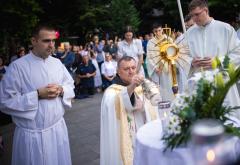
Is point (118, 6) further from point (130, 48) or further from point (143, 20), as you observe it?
point (130, 48)

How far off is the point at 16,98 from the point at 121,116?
1097 mm

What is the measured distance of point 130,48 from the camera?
962 centimetres

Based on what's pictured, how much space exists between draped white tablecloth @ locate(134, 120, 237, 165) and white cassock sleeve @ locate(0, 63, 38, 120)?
1.26 m

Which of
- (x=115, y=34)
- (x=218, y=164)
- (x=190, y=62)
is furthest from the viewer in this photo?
(x=115, y=34)

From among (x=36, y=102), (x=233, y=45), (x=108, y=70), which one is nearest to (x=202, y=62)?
(x=233, y=45)

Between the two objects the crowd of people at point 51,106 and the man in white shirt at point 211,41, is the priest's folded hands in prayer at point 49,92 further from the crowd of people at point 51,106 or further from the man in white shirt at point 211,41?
the man in white shirt at point 211,41

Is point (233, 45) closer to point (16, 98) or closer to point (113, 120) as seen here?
point (113, 120)

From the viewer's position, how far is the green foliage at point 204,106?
221 cm

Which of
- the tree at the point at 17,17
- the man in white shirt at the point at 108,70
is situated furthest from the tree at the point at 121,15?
the tree at the point at 17,17

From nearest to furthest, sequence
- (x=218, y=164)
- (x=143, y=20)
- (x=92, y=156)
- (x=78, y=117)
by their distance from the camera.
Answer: (x=218, y=164) < (x=92, y=156) < (x=78, y=117) < (x=143, y=20)

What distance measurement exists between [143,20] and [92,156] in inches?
1093

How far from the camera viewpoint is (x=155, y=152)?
100 inches

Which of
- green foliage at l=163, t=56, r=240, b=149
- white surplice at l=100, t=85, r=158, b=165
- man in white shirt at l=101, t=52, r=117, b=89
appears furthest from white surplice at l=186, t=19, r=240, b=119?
man in white shirt at l=101, t=52, r=117, b=89

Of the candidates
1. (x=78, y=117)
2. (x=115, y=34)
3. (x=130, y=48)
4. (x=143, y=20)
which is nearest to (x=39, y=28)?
(x=78, y=117)
